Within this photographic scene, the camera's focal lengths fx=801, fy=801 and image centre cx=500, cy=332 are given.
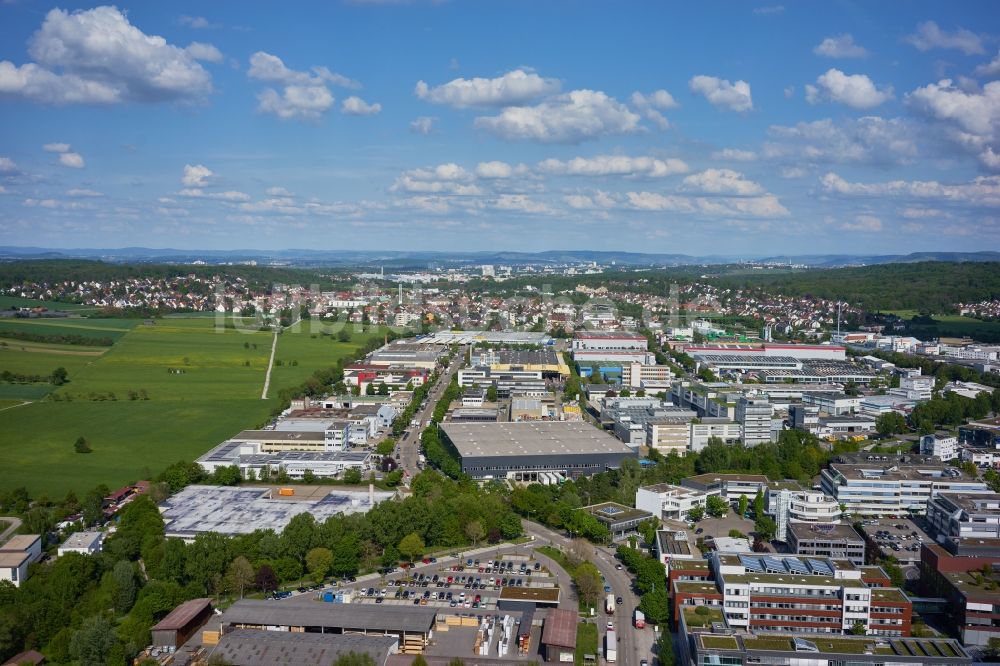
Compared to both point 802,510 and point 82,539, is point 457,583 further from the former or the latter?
point 802,510

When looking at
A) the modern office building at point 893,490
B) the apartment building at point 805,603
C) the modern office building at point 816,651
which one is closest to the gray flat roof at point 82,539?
the apartment building at point 805,603

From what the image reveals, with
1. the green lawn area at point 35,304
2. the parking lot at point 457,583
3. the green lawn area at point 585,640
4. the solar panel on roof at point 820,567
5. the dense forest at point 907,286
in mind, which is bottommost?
the green lawn area at point 585,640

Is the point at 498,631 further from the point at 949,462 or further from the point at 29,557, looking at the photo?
the point at 949,462

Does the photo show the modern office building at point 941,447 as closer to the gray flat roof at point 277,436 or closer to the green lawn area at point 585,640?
the green lawn area at point 585,640

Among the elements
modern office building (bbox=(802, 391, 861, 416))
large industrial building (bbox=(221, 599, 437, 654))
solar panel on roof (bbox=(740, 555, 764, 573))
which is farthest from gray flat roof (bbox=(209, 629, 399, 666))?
modern office building (bbox=(802, 391, 861, 416))

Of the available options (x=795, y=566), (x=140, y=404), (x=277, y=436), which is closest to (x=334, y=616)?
(x=795, y=566)

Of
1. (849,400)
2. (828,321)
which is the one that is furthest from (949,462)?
(828,321)

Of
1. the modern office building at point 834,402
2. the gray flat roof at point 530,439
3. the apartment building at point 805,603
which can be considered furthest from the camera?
the modern office building at point 834,402
